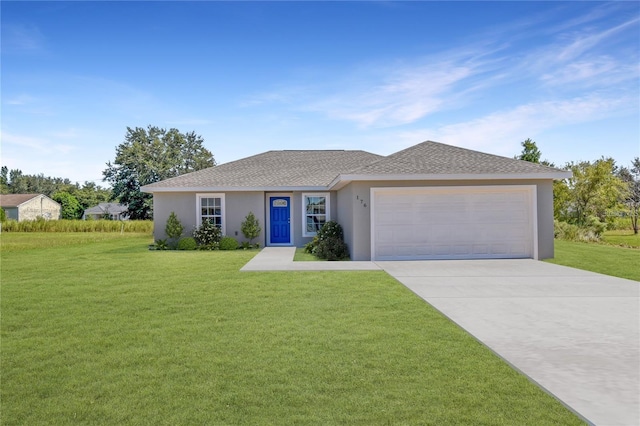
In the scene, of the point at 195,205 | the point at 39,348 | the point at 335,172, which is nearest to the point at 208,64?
the point at 195,205

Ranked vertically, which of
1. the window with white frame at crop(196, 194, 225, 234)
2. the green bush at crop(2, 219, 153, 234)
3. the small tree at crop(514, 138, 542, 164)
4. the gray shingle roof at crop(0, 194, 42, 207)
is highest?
the small tree at crop(514, 138, 542, 164)

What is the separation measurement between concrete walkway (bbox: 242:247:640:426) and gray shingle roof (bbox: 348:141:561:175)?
3153 mm

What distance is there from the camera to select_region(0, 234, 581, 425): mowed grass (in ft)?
10.0

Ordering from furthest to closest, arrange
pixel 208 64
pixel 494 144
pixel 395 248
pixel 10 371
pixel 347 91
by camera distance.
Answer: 1. pixel 494 144
2. pixel 347 91
3. pixel 208 64
4. pixel 395 248
5. pixel 10 371

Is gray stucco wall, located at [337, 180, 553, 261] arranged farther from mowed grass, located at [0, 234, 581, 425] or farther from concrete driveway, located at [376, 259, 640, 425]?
mowed grass, located at [0, 234, 581, 425]

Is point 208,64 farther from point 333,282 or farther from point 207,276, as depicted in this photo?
point 333,282

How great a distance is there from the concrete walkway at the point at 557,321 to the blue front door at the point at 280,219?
721 cm

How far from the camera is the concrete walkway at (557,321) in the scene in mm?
3371

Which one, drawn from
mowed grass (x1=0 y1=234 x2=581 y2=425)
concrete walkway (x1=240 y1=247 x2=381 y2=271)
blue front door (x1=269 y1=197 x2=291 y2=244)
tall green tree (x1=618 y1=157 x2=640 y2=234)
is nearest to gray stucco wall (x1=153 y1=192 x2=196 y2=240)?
blue front door (x1=269 y1=197 x2=291 y2=244)

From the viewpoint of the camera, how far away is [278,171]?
1975cm

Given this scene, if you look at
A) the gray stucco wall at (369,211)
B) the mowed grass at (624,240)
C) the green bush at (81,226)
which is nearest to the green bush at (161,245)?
the gray stucco wall at (369,211)

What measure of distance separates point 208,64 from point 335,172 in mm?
7468

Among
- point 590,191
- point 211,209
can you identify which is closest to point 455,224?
point 211,209

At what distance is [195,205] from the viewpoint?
1778cm
